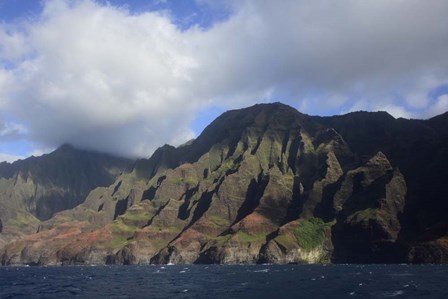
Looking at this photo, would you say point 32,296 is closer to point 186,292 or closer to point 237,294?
point 186,292

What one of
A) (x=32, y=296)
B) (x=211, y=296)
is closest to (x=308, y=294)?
(x=211, y=296)

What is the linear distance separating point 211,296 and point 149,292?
1942cm

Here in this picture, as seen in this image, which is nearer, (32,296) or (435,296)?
(435,296)

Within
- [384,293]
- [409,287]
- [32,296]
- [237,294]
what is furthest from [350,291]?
[32,296]

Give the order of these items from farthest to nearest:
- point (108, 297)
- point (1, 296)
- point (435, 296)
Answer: point (1, 296)
point (108, 297)
point (435, 296)

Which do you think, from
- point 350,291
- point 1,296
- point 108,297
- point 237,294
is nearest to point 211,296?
point 237,294

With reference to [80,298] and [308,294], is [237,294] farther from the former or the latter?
[80,298]

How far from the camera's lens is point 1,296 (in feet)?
427

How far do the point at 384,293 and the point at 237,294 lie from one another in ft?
112

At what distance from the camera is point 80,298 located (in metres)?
121

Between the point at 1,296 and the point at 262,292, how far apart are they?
64.3 metres

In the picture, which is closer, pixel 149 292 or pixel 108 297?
pixel 108 297

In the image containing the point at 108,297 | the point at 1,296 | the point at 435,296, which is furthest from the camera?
the point at 1,296

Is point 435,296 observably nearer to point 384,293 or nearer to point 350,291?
point 384,293
